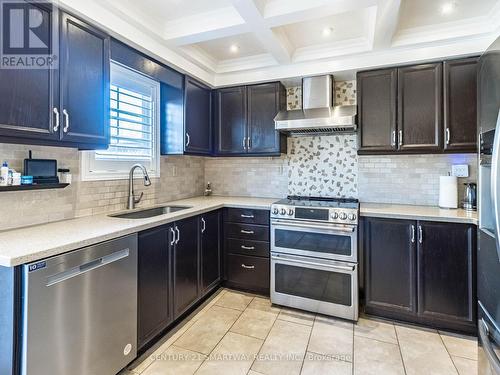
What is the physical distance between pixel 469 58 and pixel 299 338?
2878 millimetres

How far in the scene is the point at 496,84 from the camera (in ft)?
4.63

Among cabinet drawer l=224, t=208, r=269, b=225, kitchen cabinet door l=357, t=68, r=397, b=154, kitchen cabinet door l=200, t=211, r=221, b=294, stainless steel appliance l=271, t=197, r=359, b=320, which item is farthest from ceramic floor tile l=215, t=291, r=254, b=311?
kitchen cabinet door l=357, t=68, r=397, b=154

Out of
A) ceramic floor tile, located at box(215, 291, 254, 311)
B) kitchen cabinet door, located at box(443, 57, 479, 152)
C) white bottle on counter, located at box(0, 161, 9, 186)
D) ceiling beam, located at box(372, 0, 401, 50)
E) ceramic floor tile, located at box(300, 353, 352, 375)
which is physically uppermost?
ceiling beam, located at box(372, 0, 401, 50)

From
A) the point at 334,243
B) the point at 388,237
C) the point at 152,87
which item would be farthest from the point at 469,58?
the point at 152,87

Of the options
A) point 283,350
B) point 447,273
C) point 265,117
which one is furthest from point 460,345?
point 265,117

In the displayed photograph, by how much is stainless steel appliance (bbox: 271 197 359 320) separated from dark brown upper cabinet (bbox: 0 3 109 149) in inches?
68.2

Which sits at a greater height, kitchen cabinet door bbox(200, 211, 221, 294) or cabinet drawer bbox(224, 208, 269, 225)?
cabinet drawer bbox(224, 208, 269, 225)

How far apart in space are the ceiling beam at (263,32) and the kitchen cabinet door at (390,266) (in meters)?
1.81

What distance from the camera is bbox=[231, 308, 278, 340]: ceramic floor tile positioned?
90.6 inches

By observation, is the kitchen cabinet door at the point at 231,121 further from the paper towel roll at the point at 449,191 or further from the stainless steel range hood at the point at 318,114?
the paper towel roll at the point at 449,191

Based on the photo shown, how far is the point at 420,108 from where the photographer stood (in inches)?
104

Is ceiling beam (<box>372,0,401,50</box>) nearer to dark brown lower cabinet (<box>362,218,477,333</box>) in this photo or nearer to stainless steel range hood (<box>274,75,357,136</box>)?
stainless steel range hood (<box>274,75,357,136</box>)

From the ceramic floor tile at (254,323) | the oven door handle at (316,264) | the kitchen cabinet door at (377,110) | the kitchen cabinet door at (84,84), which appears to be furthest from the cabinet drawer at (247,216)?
the kitchen cabinet door at (84,84)

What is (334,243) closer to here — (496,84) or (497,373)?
(497,373)
